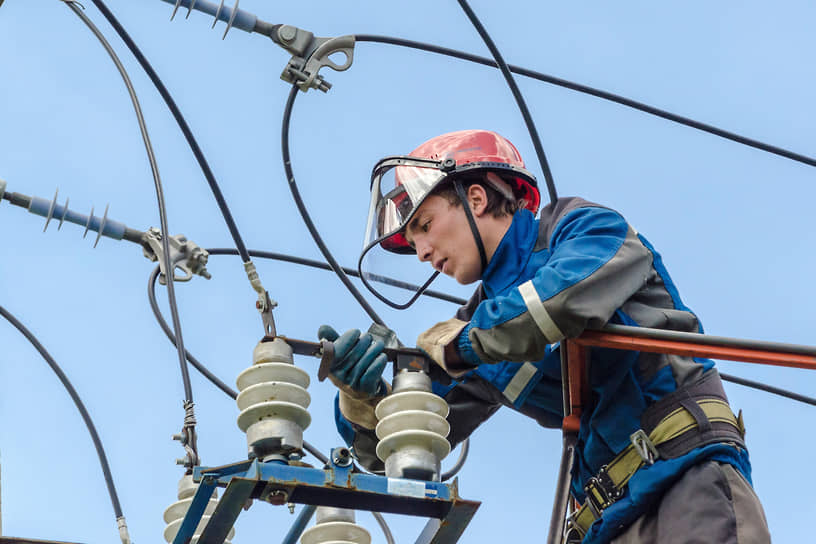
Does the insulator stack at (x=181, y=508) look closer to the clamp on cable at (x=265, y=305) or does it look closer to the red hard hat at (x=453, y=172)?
the clamp on cable at (x=265, y=305)

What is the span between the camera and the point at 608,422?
5566 mm

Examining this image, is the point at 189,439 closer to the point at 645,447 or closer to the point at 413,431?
the point at 413,431

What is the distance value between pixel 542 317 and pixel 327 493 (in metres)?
1.03

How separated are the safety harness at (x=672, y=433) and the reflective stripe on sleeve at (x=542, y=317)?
0.56 metres

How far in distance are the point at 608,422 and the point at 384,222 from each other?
1.61m

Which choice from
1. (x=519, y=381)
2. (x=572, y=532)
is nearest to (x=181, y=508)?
(x=519, y=381)

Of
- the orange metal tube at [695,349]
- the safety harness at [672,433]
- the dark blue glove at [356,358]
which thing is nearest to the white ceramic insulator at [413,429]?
the dark blue glove at [356,358]

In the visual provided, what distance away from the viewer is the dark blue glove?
17.9 ft

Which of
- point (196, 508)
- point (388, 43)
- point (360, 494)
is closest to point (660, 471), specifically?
point (360, 494)

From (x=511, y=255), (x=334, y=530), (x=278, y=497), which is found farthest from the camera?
(x=511, y=255)

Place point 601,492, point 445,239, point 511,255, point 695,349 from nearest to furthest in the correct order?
point 695,349
point 601,492
point 511,255
point 445,239

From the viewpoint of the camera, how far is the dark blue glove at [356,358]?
5449 millimetres

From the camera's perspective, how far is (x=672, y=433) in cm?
537

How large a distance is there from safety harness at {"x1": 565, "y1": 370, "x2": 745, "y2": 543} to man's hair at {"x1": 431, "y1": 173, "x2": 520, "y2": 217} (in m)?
1.25
